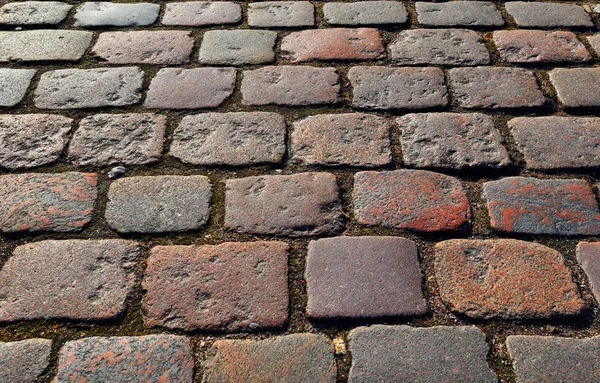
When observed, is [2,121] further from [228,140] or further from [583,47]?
[583,47]

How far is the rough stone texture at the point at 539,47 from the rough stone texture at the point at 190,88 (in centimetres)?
116

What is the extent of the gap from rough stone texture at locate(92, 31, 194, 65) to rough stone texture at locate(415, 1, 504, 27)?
A: 1.08 m

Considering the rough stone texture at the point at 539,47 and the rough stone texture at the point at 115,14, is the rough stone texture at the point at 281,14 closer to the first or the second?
the rough stone texture at the point at 115,14

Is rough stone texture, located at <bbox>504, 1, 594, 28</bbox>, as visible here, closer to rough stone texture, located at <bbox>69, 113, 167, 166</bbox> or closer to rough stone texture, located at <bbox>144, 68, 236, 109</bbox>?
rough stone texture, located at <bbox>144, 68, 236, 109</bbox>

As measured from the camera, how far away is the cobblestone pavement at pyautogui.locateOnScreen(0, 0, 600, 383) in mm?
1611

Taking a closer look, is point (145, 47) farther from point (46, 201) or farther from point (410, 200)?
point (410, 200)

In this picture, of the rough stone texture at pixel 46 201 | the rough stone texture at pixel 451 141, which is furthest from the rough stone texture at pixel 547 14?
the rough stone texture at pixel 46 201

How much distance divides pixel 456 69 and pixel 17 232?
1.74 meters

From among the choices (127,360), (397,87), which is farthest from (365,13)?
(127,360)

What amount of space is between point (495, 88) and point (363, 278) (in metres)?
1.13

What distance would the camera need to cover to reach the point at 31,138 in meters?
2.25

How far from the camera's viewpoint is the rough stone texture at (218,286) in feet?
5.49

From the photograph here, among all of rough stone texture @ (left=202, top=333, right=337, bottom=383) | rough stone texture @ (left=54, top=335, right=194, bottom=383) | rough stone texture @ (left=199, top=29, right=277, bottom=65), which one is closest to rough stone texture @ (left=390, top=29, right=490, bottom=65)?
rough stone texture @ (left=199, top=29, right=277, bottom=65)

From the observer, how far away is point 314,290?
1737 mm
